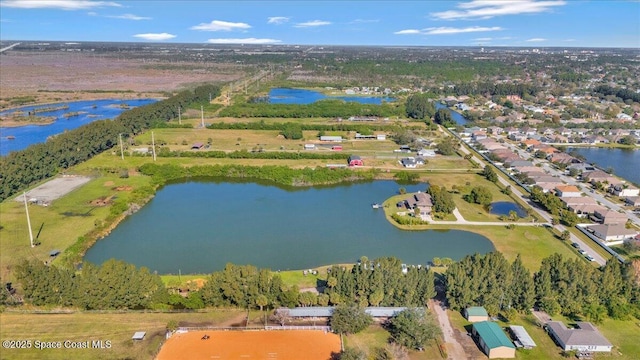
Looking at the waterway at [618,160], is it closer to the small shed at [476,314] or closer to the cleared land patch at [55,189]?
the small shed at [476,314]

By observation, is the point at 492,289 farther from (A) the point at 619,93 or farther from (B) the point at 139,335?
(A) the point at 619,93

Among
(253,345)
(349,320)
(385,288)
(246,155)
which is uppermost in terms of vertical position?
(246,155)

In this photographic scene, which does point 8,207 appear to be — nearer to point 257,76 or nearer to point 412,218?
point 412,218

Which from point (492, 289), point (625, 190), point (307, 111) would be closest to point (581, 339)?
point (492, 289)

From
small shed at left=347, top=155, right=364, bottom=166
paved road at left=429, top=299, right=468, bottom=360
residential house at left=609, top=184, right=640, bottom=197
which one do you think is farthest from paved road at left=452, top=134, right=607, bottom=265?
small shed at left=347, top=155, right=364, bottom=166

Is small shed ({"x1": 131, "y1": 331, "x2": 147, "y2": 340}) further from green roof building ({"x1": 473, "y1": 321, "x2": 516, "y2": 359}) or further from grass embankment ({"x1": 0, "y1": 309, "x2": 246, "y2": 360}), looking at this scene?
green roof building ({"x1": 473, "y1": 321, "x2": 516, "y2": 359})

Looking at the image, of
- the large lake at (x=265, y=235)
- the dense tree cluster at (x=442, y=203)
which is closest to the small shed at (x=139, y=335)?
the large lake at (x=265, y=235)

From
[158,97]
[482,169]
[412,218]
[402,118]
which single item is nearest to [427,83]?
[402,118]
